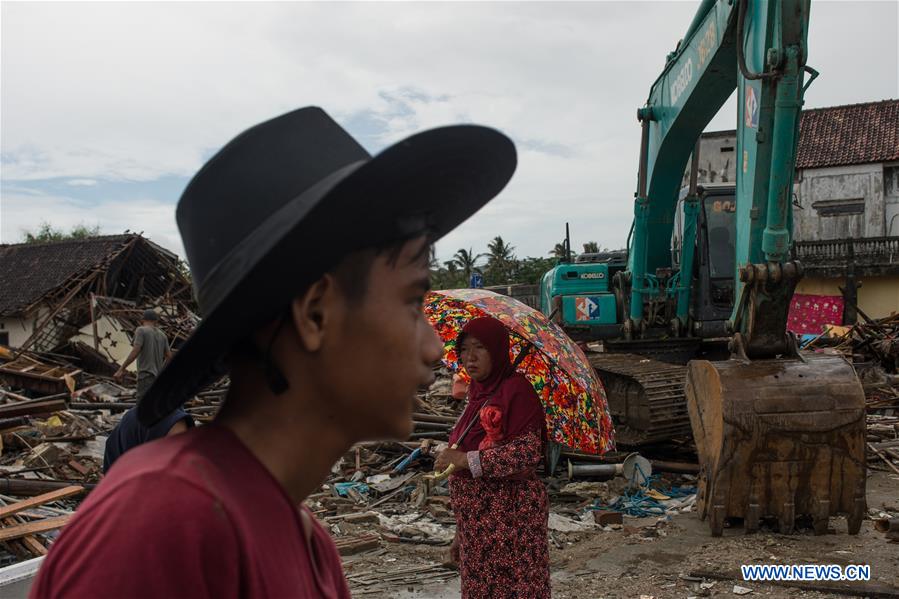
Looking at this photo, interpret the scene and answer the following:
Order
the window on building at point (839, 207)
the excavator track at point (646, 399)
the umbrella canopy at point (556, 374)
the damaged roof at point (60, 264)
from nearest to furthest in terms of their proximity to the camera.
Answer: the umbrella canopy at point (556, 374)
the excavator track at point (646, 399)
the damaged roof at point (60, 264)
the window on building at point (839, 207)

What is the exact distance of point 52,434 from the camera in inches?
471

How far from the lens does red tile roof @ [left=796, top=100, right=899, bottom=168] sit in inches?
1345

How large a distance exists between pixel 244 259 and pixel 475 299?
3.83 meters

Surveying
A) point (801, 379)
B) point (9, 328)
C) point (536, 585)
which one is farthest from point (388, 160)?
point (9, 328)

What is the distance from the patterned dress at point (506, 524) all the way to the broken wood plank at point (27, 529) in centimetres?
385

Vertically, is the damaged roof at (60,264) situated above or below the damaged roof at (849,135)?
below

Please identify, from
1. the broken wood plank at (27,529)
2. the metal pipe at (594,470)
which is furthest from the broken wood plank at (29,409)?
the metal pipe at (594,470)

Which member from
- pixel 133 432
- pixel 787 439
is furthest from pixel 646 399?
pixel 133 432

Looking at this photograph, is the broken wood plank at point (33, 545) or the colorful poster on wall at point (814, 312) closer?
the broken wood plank at point (33, 545)

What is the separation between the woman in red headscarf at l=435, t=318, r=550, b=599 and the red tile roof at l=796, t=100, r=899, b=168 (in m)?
34.0

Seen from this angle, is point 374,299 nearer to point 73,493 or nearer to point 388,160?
point 388,160

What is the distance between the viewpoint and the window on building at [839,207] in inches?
1356

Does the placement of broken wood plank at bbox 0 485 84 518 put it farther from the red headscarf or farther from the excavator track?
the excavator track

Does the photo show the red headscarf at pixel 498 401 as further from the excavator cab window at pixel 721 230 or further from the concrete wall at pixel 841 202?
the concrete wall at pixel 841 202
